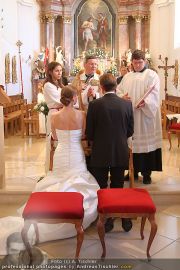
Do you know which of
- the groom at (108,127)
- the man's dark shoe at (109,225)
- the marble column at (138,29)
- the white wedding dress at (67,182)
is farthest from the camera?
the marble column at (138,29)

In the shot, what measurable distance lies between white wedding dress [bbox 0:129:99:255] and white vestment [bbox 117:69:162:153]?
3.86ft

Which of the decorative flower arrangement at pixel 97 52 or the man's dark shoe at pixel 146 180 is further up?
the decorative flower arrangement at pixel 97 52

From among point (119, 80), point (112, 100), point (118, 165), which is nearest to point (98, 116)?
→ point (112, 100)

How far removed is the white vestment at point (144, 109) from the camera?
5.09 meters

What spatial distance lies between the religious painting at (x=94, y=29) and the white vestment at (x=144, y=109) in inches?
452

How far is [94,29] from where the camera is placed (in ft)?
53.3

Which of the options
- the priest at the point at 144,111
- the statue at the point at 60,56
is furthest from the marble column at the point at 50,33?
the priest at the point at 144,111

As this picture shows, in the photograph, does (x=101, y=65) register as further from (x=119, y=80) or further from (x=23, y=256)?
(x=23, y=256)

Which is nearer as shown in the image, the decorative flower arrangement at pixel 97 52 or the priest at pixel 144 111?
the priest at pixel 144 111

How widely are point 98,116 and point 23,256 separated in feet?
5.27

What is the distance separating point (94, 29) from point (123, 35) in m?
1.34

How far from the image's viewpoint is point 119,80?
5.78 m

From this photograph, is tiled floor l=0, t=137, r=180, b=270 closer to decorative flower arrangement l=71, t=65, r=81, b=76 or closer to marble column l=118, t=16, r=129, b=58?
decorative flower arrangement l=71, t=65, r=81, b=76

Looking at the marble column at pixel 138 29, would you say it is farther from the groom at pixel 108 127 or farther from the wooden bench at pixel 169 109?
the groom at pixel 108 127
